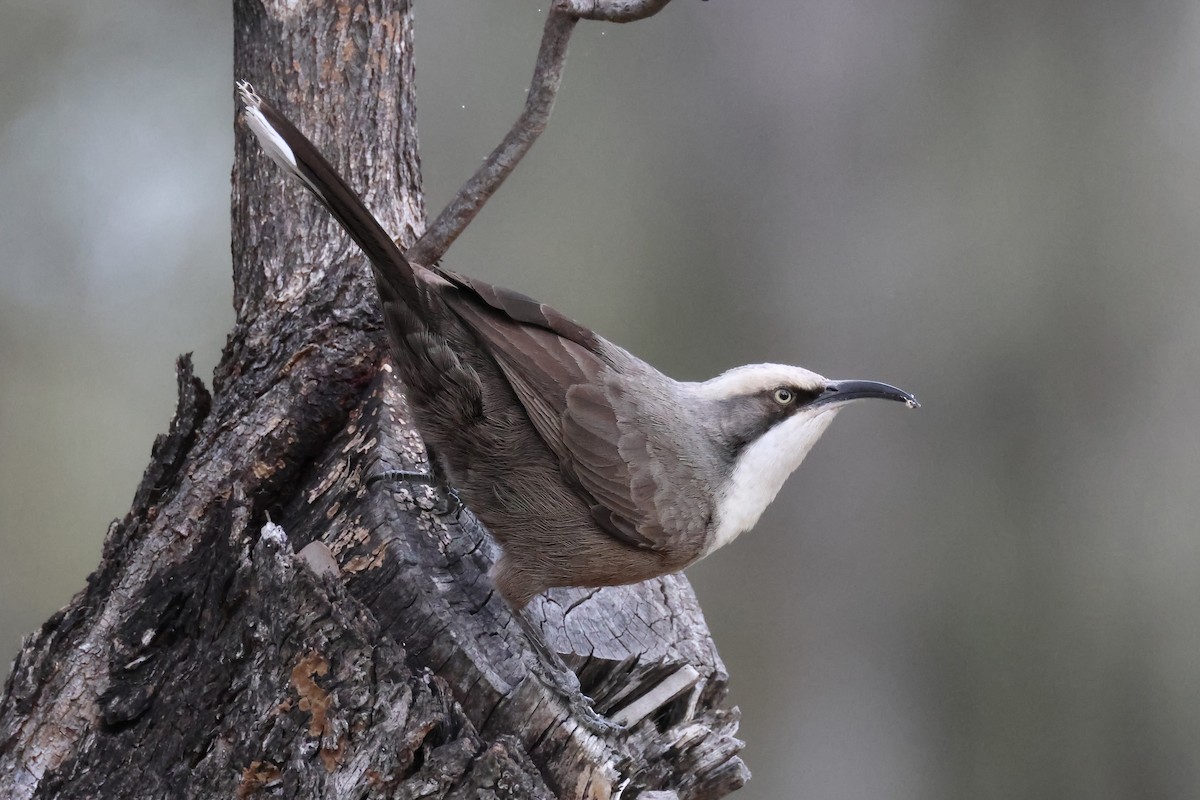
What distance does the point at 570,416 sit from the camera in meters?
2.82

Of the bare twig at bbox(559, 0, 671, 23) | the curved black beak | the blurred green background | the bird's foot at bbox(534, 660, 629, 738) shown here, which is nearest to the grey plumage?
the bird's foot at bbox(534, 660, 629, 738)

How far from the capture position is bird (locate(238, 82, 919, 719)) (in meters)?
2.74

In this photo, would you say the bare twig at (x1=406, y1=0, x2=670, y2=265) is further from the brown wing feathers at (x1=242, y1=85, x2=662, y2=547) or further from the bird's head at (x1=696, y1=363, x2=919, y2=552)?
the bird's head at (x1=696, y1=363, x2=919, y2=552)

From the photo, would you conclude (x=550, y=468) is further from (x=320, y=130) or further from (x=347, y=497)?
(x=320, y=130)

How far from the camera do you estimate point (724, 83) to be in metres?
5.88

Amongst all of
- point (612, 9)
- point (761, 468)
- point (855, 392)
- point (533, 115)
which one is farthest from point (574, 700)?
point (612, 9)

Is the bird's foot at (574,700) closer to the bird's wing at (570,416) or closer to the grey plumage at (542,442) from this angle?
the grey plumage at (542,442)

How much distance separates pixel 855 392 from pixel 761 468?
0.34 m

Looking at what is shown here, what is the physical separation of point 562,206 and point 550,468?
377cm

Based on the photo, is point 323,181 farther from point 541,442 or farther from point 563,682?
point 563,682

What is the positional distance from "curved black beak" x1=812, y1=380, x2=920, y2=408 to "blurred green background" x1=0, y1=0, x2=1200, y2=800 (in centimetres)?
261

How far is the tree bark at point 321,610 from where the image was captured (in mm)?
2162

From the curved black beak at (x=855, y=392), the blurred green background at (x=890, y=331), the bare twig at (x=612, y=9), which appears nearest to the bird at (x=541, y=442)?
the curved black beak at (x=855, y=392)

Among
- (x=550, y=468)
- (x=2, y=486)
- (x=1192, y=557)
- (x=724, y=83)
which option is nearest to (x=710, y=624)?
(x=1192, y=557)
